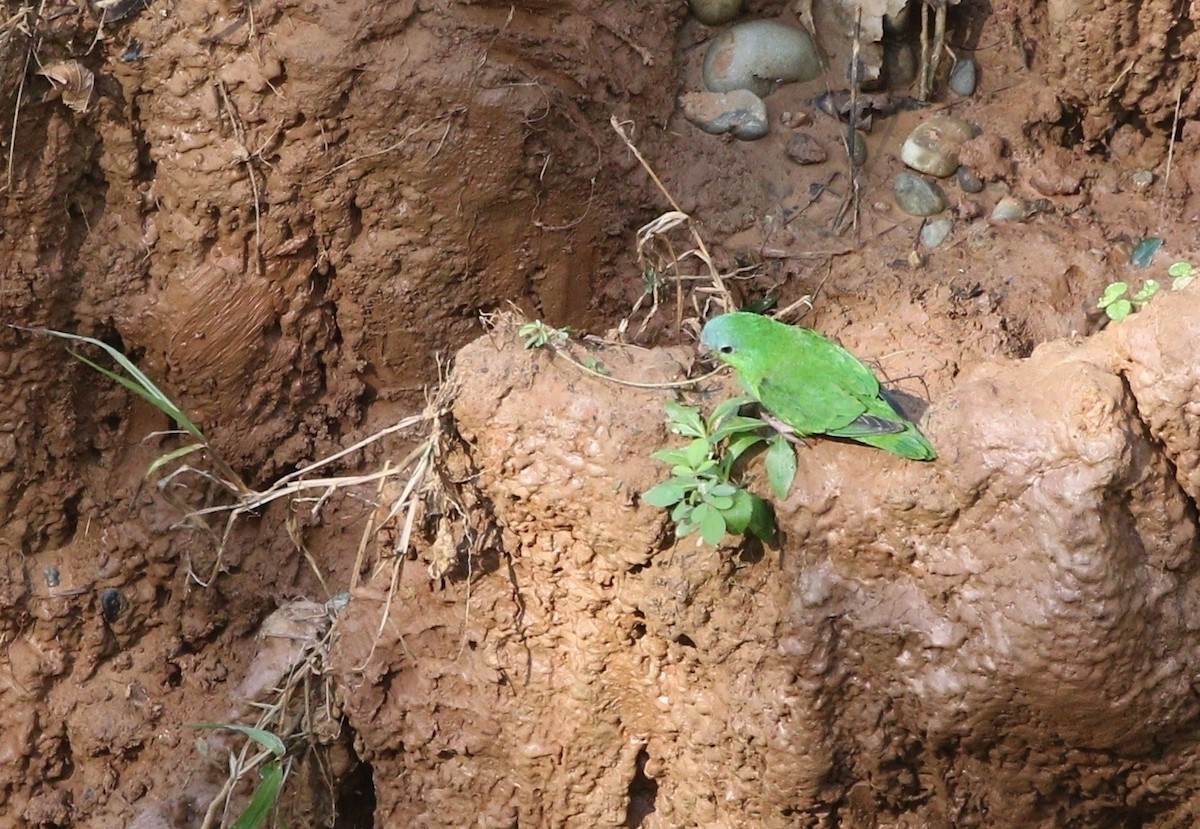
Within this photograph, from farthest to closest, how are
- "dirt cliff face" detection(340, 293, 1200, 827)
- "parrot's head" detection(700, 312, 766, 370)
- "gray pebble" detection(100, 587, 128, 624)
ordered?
"gray pebble" detection(100, 587, 128, 624), "parrot's head" detection(700, 312, 766, 370), "dirt cliff face" detection(340, 293, 1200, 827)

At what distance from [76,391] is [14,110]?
863 millimetres

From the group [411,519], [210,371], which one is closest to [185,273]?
[210,371]

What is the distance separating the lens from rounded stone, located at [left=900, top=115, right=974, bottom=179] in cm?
390

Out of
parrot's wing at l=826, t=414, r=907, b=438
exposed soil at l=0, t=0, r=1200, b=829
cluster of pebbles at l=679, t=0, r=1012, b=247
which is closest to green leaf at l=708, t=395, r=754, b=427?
exposed soil at l=0, t=0, r=1200, b=829

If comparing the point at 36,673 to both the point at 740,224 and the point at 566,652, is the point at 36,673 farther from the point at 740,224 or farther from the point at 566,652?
the point at 740,224

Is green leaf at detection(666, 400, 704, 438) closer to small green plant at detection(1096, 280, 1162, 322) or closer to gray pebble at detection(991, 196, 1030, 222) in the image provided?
small green plant at detection(1096, 280, 1162, 322)

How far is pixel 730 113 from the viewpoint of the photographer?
4.05 metres

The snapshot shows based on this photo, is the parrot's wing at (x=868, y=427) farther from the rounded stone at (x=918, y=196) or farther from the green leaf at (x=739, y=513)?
the rounded stone at (x=918, y=196)

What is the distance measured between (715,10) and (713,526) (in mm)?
2259

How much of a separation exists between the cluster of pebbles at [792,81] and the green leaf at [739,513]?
1722 mm

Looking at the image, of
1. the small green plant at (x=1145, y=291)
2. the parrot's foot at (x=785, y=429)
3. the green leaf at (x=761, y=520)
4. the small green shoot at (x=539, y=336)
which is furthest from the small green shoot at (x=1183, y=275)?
the small green shoot at (x=539, y=336)

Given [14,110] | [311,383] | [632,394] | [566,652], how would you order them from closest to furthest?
[632,394]
[566,652]
[14,110]
[311,383]

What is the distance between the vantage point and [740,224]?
12.9ft

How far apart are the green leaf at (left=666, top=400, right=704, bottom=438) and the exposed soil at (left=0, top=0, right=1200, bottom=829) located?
0.12 feet
